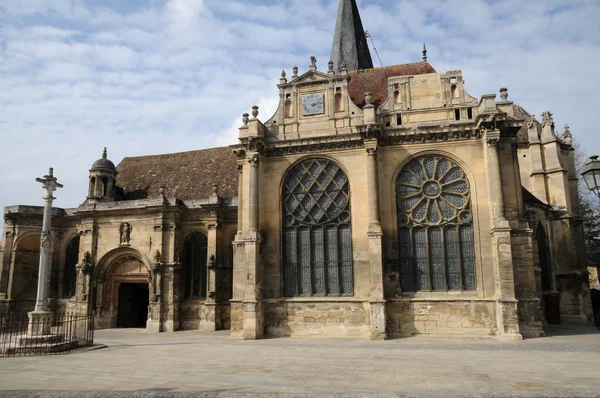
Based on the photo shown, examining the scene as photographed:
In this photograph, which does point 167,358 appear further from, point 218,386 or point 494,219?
A: point 494,219

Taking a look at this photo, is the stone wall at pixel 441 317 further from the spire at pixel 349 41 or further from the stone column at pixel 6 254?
the stone column at pixel 6 254

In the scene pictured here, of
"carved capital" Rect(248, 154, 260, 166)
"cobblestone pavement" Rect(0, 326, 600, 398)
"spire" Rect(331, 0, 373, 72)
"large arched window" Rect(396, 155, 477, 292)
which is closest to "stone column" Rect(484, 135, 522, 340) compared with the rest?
"cobblestone pavement" Rect(0, 326, 600, 398)

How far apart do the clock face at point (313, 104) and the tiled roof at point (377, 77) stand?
2464mm

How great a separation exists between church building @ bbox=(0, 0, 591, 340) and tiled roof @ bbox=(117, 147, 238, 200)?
2.68 m

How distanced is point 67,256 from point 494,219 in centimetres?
2245

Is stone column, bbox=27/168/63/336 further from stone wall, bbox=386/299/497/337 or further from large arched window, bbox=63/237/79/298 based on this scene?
stone wall, bbox=386/299/497/337

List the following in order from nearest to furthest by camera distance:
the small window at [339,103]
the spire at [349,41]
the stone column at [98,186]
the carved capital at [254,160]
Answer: the carved capital at [254,160] → the small window at [339,103] → the stone column at [98,186] → the spire at [349,41]

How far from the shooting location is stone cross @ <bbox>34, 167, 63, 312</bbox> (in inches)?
578

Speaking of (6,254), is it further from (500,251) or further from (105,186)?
(500,251)

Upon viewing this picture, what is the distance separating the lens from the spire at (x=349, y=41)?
2464 cm

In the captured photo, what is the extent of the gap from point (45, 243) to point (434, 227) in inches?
564

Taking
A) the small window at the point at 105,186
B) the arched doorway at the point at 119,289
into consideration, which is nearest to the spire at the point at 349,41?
the small window at the point at 105,186

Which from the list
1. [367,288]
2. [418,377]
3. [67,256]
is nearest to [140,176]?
[67,256]

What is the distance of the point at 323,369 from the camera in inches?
385
